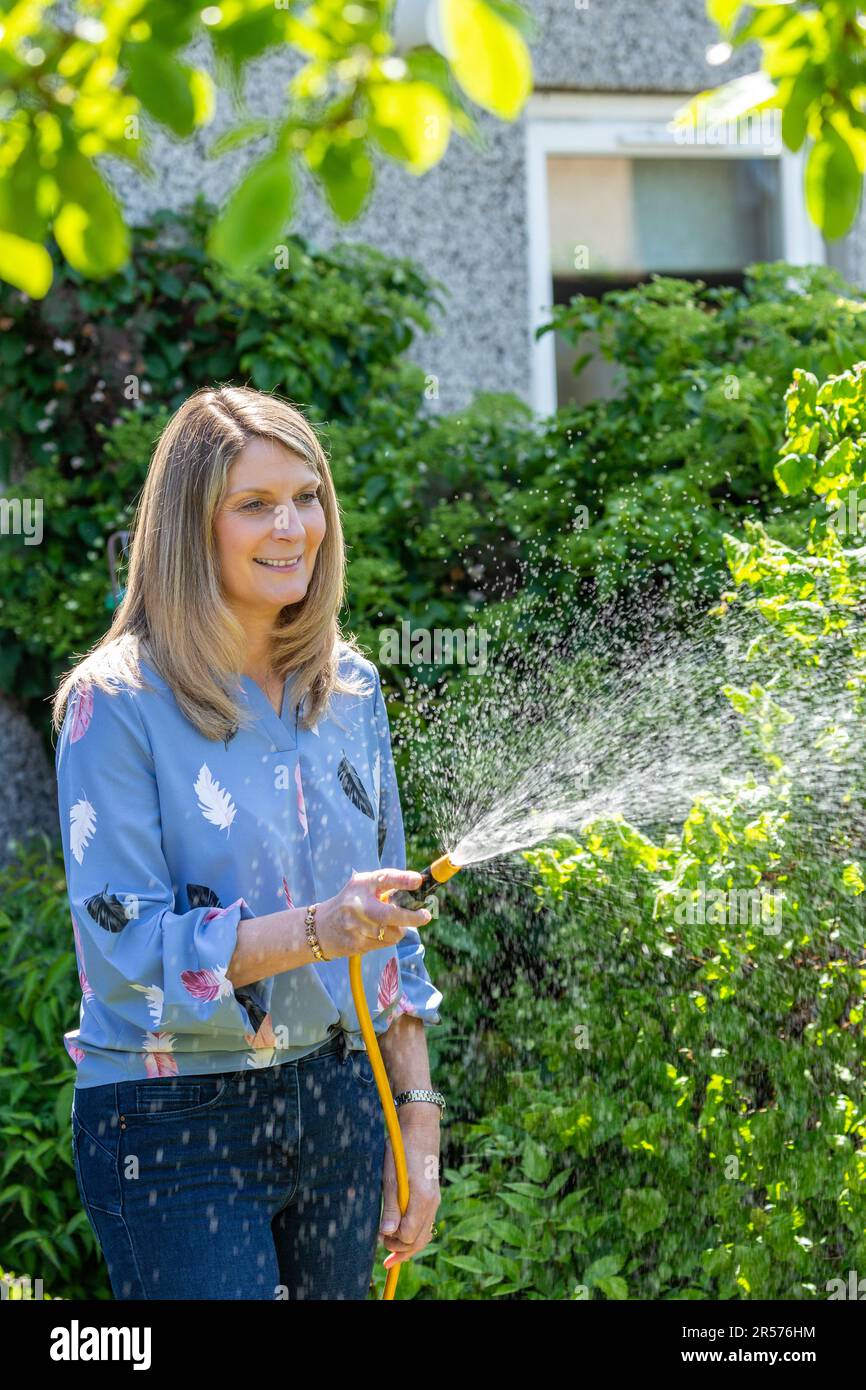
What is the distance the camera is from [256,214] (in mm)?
1607

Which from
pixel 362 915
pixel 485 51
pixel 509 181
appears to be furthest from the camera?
pixel 509 181

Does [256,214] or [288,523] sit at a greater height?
[256,214]

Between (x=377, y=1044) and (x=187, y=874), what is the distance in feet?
1.46

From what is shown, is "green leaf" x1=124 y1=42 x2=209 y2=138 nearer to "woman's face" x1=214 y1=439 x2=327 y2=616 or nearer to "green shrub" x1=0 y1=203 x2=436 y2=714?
"woman's face" x1=214 y1=439 x2=327 y2=616

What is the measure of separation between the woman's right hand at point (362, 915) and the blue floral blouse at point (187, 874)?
14 centimetres

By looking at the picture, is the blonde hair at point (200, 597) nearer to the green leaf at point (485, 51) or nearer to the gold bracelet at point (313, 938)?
the gold bracelet at point (313, 938)

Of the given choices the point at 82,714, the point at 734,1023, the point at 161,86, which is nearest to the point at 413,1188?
the point at 82,714

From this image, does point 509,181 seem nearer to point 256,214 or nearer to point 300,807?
point 300,807

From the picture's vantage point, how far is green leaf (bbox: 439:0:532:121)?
1569 millimetres

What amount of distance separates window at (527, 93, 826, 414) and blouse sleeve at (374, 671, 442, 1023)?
4499mm

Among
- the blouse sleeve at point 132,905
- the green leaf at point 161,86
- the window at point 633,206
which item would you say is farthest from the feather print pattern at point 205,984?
the window at point 633,206

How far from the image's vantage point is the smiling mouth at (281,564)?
268cm

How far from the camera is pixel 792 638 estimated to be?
3633mm

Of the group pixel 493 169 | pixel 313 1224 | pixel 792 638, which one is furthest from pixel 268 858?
pixel 493 169
